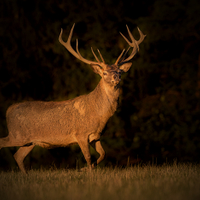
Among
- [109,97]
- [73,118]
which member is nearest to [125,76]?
[109,97]

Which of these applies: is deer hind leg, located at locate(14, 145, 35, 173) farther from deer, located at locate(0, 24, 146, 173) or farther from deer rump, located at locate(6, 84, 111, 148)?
deer rump, located at locate(6, 84, 111, 148)

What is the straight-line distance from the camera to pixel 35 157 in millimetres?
8242

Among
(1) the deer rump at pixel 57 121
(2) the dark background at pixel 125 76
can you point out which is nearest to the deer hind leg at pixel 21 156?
(1) the deer rump at pixel 57 121

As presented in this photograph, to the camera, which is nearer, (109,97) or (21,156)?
(109,97)

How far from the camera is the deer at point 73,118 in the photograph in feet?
19.2

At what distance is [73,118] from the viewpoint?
6.00 m

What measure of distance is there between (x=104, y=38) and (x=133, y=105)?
1.78m

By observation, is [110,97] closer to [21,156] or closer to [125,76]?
[21,156]

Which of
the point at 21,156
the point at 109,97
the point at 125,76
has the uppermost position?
the point at 125,76

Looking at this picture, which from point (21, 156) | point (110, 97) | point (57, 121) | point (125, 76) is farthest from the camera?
point (125, 76)

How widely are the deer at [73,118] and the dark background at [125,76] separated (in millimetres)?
1778

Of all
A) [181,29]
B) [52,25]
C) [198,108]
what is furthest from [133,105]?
[52,25]

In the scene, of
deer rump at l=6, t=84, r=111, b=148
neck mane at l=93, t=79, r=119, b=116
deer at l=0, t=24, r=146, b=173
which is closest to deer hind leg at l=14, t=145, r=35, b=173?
deer at l=0, t=24, r=146, b=173

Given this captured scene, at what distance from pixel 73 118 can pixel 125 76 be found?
8.73ft
